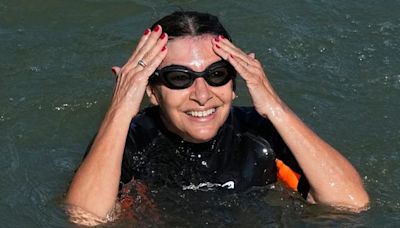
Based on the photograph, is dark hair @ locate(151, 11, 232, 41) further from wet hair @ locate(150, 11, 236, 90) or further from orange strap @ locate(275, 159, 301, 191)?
orange strap @ locate(275, 159, 301, 191)

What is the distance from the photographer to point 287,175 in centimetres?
652

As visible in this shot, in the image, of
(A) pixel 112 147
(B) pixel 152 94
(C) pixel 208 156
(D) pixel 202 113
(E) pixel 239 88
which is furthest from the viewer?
(E) pixel 239 88

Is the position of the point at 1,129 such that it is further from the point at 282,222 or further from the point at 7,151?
the point at 282,222

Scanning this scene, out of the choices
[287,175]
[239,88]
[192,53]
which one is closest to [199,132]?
[192,53]

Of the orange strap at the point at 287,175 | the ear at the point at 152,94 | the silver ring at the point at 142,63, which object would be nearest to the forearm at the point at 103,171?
the ear at the point at 152,94

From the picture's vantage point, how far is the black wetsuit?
6406 mm

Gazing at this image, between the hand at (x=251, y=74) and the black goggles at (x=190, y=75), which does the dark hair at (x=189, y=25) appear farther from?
the black goggles at (x=190, y=75)

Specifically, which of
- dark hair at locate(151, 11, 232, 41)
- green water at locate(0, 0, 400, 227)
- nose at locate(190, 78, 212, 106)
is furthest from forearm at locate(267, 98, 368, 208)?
dark hair at locate(151, 11, 232, 41)

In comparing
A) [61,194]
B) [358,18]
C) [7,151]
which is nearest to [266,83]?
[61,194]

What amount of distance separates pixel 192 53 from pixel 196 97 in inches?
11.1

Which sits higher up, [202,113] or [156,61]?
[156,61]

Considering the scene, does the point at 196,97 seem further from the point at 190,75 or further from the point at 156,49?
the point at 156,49

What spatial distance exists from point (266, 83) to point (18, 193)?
7.25ft

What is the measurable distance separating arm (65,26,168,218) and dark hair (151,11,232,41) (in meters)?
0.12
